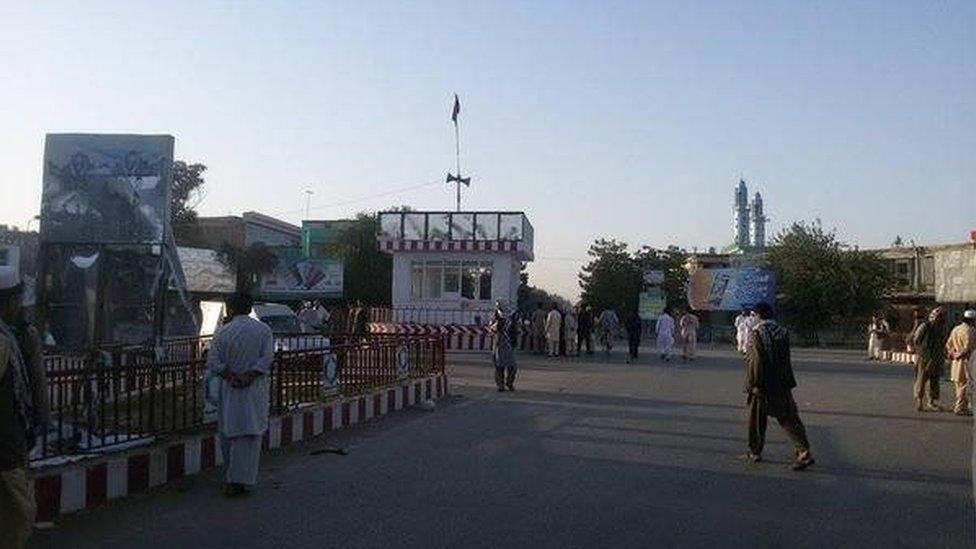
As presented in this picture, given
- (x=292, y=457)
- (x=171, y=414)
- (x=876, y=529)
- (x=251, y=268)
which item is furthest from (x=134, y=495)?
(x=251, y=268)

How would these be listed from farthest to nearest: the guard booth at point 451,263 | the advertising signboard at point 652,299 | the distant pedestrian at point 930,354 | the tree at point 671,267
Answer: the tree at point 671,267, the advertising signboard at point 652,299, the guard booth at point 451,263, the distant pedestrian at point 930,354

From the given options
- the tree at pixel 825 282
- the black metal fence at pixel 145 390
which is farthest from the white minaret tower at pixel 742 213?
the black metal fence at pixel 145 390

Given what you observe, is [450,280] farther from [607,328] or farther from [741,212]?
[741,212]

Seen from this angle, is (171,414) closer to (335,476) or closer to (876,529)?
(335,476)

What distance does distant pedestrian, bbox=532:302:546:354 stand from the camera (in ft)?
112

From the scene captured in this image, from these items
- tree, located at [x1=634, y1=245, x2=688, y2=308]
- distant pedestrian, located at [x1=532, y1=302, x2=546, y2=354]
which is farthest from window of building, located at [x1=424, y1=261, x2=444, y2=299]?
tree, located at [x1=634, y1=245, x2=688, y2=308]

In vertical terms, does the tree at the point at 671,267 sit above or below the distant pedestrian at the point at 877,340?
above

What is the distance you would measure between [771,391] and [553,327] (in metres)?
22.5

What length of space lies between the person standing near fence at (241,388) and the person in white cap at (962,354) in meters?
11.6

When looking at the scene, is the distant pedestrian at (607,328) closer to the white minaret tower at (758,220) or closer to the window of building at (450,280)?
the window of building at (450,280)

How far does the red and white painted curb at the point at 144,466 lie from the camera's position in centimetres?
791

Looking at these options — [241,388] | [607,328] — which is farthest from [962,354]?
[607,328]

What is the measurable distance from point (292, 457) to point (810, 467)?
545 centimetres

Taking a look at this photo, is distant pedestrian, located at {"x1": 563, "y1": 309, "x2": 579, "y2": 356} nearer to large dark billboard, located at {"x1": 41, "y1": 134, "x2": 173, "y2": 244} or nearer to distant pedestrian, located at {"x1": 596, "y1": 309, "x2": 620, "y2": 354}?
distant pedestrian, located at {"x1": 596, "y1": 309, "x2": 620, "y2": 354}
